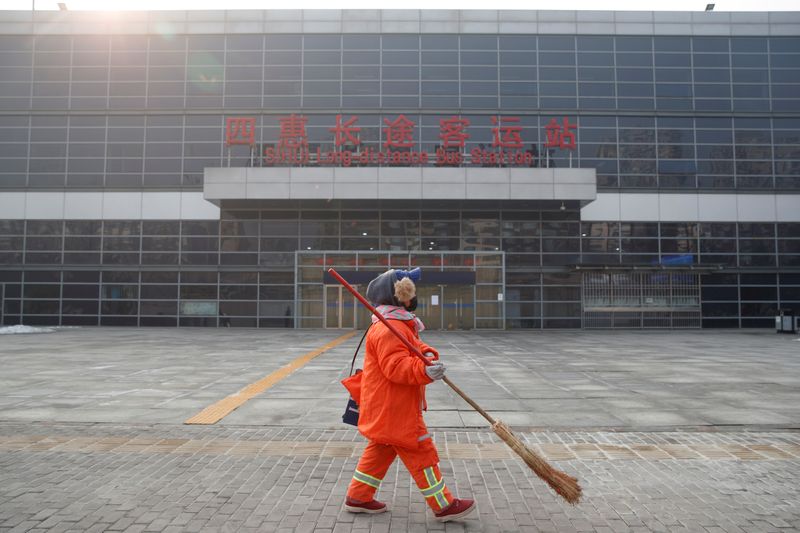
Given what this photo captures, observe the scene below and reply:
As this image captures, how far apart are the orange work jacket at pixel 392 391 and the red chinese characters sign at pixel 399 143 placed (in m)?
23.8

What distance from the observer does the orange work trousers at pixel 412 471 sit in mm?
3555

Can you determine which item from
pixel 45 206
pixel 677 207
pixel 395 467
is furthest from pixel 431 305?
pixel 395 467

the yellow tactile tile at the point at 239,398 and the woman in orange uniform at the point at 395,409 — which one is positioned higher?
the woman in orange uniform at the point at 395,409

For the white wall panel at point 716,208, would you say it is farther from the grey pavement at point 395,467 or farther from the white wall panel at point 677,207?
the grey pavement at point 395,467

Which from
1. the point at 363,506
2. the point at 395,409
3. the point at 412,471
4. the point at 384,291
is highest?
the point at 384,291

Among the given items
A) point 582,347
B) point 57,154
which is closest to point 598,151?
point 582,347

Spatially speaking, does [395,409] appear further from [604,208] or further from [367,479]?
[604,208]

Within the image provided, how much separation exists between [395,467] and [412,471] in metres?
1.55

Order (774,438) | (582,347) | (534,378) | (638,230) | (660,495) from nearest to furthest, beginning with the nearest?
(660,495)
(774,438)
(534,378)
(582,347)
(638,230)

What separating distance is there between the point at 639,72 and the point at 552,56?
501cm

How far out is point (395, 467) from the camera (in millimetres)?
4988

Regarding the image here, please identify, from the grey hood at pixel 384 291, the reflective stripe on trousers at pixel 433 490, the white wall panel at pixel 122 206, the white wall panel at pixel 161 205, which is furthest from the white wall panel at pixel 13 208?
the reflective stripe on trousers at pixel 433 490

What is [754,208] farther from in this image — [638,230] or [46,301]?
[46,301]

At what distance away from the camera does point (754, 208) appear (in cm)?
2762
